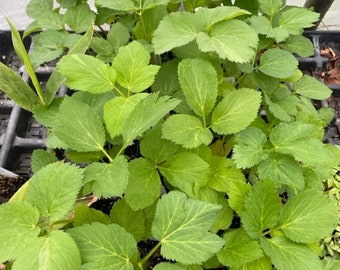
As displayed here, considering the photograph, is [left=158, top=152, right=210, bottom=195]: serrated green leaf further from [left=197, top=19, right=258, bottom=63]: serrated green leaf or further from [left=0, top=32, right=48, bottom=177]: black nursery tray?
[left=0, top=32, right=48, bottom=177]: black nursery tray

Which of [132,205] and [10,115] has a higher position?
[132,205]

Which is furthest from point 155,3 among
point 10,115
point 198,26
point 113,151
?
point 10,115

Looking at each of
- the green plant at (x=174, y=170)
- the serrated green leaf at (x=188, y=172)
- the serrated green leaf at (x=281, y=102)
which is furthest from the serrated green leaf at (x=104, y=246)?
the serrated green leaf at (x=281, y=102)

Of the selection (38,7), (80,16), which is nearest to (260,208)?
(80,16)

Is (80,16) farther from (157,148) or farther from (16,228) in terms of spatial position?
(16,228)

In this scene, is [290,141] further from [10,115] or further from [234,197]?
[10,115]

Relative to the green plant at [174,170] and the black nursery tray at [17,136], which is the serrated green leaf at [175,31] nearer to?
the green plant at [174,170]
